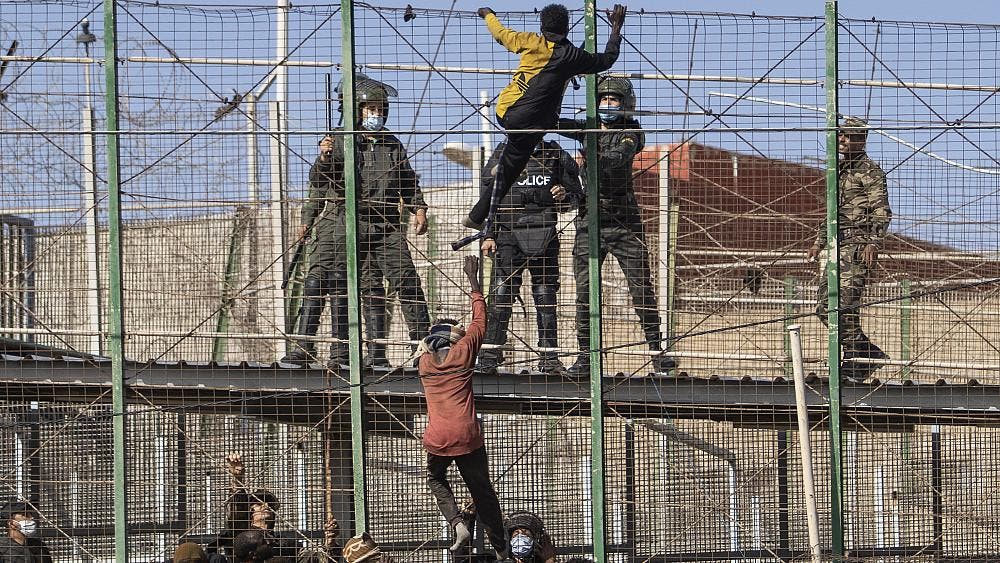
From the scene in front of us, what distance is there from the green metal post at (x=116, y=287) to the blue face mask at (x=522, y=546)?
2.81 m

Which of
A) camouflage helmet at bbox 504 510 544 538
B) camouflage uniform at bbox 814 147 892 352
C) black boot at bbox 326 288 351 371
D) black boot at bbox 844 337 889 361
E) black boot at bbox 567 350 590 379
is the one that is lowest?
camouflage helmet at bbox 504 510 544 538

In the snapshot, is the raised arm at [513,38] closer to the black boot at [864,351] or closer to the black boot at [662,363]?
the black boot at [662,363]

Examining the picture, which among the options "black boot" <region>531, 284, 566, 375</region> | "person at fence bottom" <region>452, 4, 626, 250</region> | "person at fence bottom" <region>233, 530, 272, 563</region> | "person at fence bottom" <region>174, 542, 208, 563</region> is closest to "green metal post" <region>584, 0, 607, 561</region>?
"person at fence bottom" <region>452, 4, 626, 250</region>

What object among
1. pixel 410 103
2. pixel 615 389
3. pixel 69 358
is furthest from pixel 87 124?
pixel 615 389

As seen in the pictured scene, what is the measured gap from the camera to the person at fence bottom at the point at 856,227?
11.0 metres

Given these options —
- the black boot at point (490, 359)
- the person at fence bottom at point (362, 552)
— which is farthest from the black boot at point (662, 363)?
the person at fence bottom at point (362, 552)

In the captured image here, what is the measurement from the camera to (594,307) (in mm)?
10508

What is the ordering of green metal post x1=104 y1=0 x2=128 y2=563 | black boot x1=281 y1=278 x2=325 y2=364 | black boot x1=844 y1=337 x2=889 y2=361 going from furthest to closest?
black boot x1=281 y1=278 x2=325 y2=364
black boot x1=844 y1=337 x2=889 y2=361
green metal post x1=104 y1=0 x2=128 y2=563

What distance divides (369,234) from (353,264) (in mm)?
562

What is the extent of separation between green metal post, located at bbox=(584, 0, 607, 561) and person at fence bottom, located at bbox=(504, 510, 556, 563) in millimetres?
360

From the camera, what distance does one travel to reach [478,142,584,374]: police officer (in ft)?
35.6

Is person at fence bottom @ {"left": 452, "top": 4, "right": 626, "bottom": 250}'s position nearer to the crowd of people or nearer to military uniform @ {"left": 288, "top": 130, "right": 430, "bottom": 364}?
the crowd of people

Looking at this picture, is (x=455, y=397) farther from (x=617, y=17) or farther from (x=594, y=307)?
(x=617, y=17)

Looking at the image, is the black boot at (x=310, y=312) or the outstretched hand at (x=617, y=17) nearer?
the outstretched hand at (x=617, y=17)
